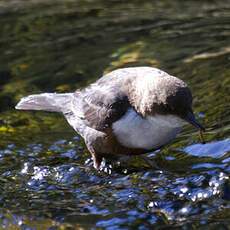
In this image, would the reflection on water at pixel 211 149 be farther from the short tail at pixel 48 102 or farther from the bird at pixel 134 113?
the short tail at pixel 48 102

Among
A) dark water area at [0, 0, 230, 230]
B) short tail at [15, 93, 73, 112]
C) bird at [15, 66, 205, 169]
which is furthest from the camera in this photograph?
short tail at [15, 93, 73, 112]

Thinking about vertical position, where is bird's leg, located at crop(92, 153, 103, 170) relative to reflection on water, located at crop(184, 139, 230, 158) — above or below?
below

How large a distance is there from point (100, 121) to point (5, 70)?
2855 mm

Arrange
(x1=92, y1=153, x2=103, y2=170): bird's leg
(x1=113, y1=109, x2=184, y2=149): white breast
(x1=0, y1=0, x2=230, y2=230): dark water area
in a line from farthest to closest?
(x1=92, y1=153, x2=103, y2=170): bird's leg < (x1=113, y1=109, x2=184, y2=149): white breast < (x1=0, y1=0, x2=230, y2=230): dark water area

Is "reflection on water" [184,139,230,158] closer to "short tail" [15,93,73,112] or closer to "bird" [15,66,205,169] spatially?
"bird" [15,66,205,169]

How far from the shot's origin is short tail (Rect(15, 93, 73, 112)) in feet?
20.9

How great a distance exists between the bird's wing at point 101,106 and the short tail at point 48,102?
0.26 m

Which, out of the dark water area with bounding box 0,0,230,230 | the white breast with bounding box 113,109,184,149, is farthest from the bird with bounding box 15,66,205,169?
the dark water area with bounding box 0,0,230,230

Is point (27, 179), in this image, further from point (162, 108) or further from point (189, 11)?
point (189, 11)

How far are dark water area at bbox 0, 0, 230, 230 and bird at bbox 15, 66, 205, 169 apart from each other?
243mm

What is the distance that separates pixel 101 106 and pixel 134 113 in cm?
39

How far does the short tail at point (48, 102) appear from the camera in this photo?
251 inches

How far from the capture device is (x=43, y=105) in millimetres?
6430

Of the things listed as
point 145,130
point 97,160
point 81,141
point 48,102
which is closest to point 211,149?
point 145,130
